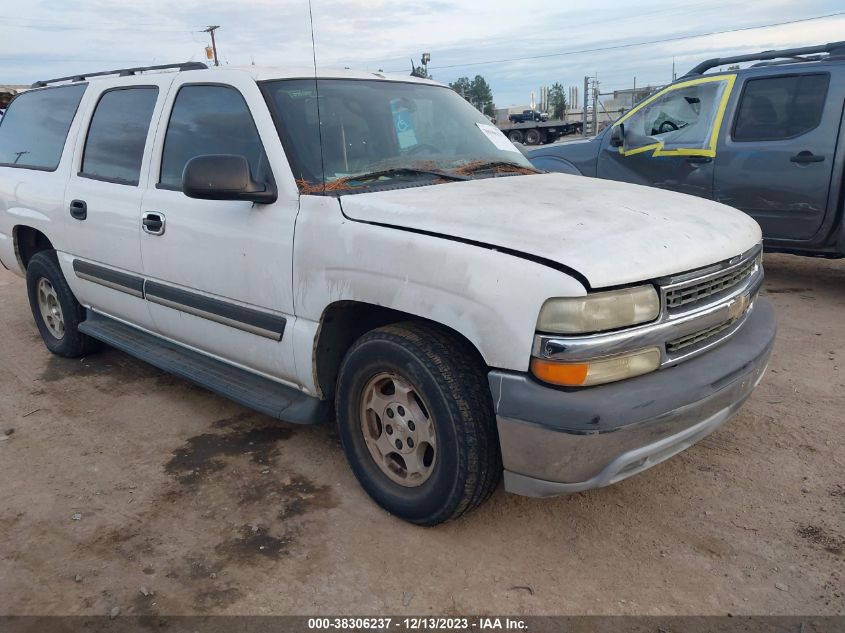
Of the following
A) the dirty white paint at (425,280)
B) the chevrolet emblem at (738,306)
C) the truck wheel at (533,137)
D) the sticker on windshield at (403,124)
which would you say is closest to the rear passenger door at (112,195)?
the sticker on windshield at (403,124)

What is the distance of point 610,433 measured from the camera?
2.24 m

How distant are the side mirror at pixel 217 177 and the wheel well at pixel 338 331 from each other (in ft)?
2.11

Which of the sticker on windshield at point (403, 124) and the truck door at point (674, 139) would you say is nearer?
the sticker on windshield at point (403, 124)

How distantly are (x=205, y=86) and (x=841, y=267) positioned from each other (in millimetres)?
6383

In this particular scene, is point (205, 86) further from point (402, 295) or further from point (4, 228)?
point (4, 228)

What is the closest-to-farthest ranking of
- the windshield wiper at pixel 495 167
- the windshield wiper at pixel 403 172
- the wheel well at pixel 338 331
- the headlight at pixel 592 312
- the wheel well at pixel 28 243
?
the headlight at pixel 592 312, the wheel well at pixel 338 331, the windshield wiper at pixel 403 172, the windshield wiper at pixel 495 167, the wheel well at pixel 28 243

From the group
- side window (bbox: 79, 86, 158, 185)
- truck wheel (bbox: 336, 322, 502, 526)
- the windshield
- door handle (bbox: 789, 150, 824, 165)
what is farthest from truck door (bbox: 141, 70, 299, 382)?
door handle (bbox: 789, 150, 824, 165)

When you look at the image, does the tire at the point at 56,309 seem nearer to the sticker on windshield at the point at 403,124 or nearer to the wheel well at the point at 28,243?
the wheel well at the point at 28,243

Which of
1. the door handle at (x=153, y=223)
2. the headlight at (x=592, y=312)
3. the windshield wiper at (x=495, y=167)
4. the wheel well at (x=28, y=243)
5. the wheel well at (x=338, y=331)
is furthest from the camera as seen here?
the wheel well at (x=28, y=243)

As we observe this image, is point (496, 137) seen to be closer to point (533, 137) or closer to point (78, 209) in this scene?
point (78, 209)

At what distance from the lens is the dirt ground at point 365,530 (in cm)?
243

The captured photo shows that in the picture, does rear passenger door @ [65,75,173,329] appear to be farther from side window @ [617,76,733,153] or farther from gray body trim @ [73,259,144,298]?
side window @ [617,76,733,153]

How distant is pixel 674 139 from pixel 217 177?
4873 millimetres

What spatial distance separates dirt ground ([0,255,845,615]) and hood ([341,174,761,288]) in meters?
1.07
